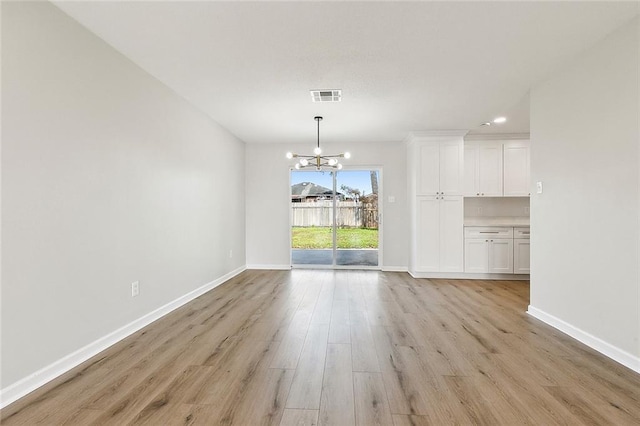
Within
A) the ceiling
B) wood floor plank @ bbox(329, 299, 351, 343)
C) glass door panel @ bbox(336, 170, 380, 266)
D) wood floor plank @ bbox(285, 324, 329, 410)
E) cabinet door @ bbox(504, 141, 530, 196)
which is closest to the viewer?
wood floor plank @ bbox(285, 324, 329, 410)

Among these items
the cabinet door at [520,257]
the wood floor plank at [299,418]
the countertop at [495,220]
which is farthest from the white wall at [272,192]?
the wood floor plank at [299,418]

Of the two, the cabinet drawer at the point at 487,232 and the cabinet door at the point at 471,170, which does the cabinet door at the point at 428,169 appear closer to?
the cabinet door at the point at 471,170

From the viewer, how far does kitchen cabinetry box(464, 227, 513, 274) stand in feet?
17.0

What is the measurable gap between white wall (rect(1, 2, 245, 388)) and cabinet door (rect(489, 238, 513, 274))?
4.90 m

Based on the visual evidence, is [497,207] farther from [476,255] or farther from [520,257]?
[476,255]

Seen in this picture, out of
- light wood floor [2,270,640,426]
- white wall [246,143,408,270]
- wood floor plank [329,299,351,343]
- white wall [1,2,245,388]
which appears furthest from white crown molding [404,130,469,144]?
white wall [1,2,245,388]

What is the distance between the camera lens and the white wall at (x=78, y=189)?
6.04 feet

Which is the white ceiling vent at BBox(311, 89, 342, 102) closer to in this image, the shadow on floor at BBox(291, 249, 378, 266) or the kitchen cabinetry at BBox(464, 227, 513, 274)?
the kitchen cabinetry at BBox(464, 227, 513, 274)

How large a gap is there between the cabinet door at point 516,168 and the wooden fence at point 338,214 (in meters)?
2.50

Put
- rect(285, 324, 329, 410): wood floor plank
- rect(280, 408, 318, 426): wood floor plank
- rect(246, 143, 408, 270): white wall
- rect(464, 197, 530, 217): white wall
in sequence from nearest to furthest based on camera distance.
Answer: rect(280, 408, 318, 426): wood floor plank, rect(285, 324, 329, 410): wood floor plank, rect(464, 197, 530, 217): white wall, rect(246, 143, 408, 270): white wall

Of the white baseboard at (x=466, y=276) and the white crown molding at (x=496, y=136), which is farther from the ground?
the white crown molding at (x=496, y=136)

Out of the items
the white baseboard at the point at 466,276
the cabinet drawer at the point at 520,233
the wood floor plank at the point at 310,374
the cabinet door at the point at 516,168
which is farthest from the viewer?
the cabinet door at the point at 516,168

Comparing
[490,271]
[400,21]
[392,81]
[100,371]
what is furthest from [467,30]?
[490,271]

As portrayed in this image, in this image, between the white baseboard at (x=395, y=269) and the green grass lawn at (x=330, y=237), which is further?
the green grass lawn at (x=330, y=237)
